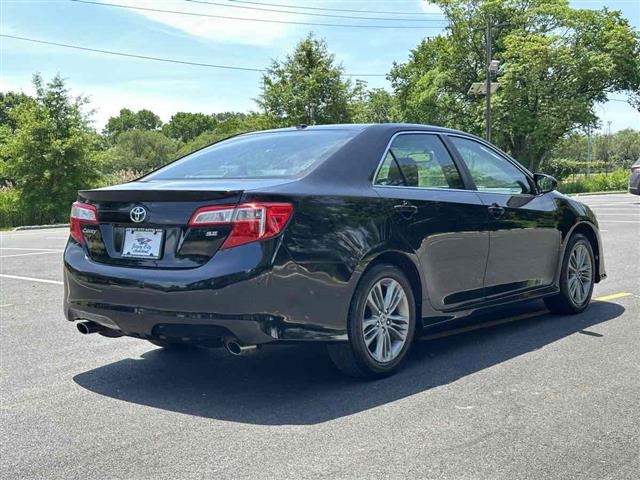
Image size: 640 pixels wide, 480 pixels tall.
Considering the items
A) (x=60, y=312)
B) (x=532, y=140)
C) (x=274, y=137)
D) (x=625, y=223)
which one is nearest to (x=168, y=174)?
(x=274, y=137)

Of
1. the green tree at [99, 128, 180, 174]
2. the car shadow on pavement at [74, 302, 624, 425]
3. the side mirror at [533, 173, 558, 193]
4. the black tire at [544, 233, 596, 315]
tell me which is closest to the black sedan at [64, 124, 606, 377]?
the car shadow on pavement at [74, 302, 624, 425]

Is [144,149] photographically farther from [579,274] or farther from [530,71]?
[579,274]

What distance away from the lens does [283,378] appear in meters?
4.55

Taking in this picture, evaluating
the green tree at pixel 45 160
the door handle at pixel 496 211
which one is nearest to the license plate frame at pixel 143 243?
the door handle at pixel 496 211

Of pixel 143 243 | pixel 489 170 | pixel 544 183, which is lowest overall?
pixel 143 243

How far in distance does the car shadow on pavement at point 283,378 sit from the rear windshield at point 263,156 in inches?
44.7

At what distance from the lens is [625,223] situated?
1667cm

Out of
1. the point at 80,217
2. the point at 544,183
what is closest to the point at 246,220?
the point at 80,217

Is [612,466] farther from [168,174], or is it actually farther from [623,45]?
[623,45]

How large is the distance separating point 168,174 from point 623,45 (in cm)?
4644

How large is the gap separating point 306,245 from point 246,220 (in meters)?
0.37

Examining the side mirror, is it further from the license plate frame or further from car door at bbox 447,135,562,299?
the license plate frame

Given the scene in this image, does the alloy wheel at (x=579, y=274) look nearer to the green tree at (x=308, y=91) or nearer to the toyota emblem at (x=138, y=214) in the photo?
the toyota emblem at (x=138, y=214)

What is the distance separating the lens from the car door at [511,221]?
5.40 meters
